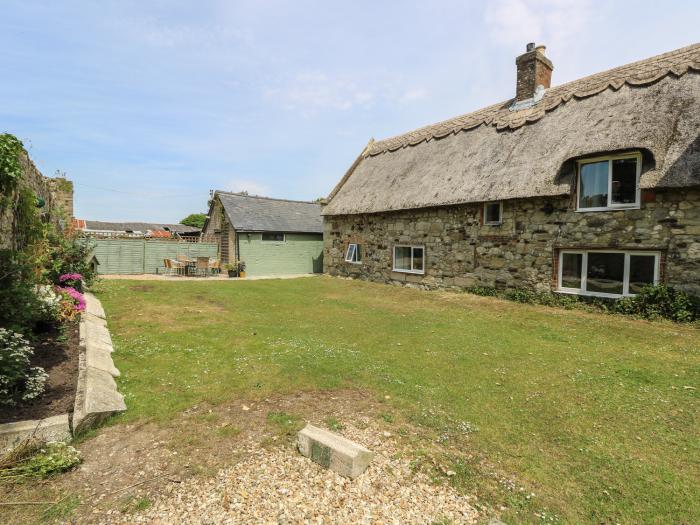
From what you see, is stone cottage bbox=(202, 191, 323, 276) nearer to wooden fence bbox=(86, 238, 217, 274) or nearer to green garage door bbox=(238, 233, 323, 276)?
green garage door bbox=(238, 233, 323, 276)

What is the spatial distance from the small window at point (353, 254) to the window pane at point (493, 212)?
7.58m

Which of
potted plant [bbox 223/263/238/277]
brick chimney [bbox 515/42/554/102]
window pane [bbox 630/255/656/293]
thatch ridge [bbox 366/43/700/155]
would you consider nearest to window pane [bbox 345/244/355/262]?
thatch ridge [bbox 366/43/700/155]

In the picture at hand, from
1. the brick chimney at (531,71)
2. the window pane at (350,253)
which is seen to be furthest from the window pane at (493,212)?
the window pane at (350,253)

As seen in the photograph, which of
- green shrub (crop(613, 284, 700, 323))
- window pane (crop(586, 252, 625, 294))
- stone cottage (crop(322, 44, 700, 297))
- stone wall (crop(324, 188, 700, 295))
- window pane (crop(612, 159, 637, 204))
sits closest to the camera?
green shrub (crop(613, 284, 700, 323))

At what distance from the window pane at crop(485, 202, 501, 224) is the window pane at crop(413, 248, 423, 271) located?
3444mm

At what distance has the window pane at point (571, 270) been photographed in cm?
1150

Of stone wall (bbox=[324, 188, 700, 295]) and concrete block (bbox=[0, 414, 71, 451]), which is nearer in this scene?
concrete block (bbox=[0, 414, 71, 451])

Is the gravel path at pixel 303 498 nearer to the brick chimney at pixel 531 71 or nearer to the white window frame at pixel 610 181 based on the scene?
the white window frame at pixel 610 181

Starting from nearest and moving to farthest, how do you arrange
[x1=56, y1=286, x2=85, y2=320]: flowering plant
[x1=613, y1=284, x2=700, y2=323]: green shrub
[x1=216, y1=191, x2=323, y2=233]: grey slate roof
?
[x1=56, y1=286, x2=85, y2=320]: flowering plant < [x1=613, y1=284, x2=700, y2=323]: green shrub < [x1=216, y1=191, x2=323, y2=233]: grey slate roof

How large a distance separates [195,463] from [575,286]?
11820 millimetres

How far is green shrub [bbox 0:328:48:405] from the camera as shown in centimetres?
430

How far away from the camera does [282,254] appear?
25266mm

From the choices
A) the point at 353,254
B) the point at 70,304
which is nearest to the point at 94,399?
the point at 70,304

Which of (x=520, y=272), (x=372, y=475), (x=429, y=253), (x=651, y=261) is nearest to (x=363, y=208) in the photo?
(x=429, y=253)
